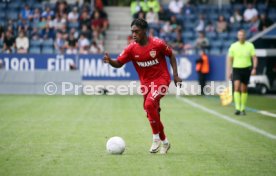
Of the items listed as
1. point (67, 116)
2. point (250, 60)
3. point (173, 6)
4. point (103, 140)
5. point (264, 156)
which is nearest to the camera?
point (264, 156)

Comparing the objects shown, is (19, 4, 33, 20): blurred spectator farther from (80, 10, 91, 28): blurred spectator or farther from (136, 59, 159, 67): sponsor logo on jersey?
(136, 59, 159, 67): sponsor logo on jersey

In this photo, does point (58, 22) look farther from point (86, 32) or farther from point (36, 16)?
point (86, 32)

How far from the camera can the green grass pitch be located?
866 centimetres

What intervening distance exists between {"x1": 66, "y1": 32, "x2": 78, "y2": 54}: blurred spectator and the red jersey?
19.2m

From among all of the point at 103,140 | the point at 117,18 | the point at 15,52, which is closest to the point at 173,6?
the point at 117,18

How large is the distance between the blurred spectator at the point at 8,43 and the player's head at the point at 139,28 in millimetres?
20302

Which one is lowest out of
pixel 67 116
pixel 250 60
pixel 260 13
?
pixel 67 116

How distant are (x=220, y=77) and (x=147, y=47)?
751 inches

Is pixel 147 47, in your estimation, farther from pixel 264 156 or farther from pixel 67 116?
pixel 67 116

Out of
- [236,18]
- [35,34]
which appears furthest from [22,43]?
[236,18]

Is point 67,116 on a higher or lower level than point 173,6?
lower

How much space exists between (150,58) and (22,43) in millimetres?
20384

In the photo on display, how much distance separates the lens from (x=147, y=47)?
10.5 metres

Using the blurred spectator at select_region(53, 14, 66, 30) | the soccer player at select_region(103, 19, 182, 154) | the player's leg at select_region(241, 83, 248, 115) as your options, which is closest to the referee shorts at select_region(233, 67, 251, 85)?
the player's leg at select_region(241, 83, 248, 115)
